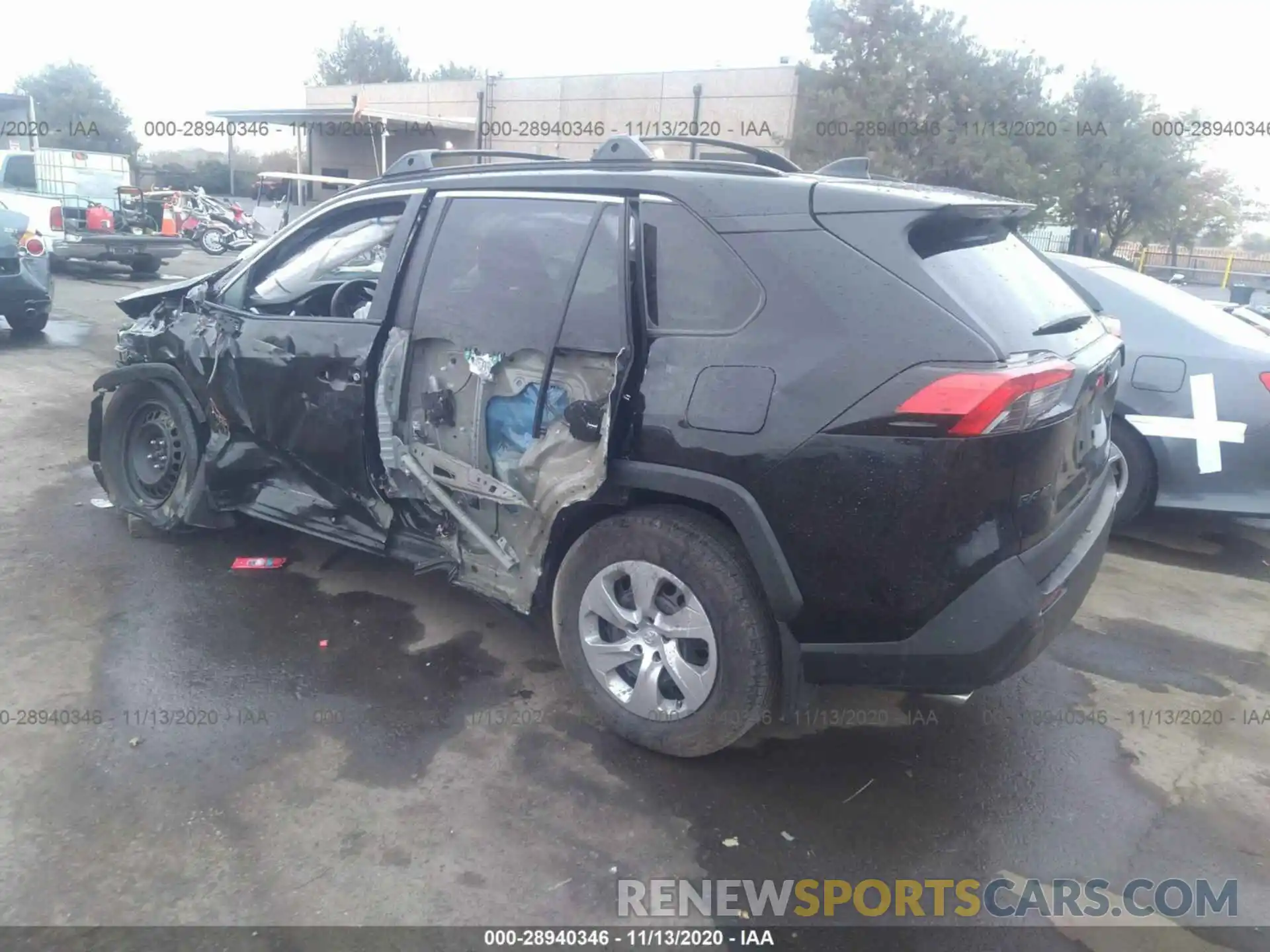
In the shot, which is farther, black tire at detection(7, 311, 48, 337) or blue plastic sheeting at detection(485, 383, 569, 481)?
black tire at detection(7, 311, 48, 337)

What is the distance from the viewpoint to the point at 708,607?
2.94m

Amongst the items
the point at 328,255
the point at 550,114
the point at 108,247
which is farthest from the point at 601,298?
the point at 550,114

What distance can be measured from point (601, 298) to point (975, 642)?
1.62m

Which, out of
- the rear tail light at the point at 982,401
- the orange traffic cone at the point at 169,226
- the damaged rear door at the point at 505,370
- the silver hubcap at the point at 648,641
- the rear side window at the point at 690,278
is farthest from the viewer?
the orange traffic cone at the point at 169,226

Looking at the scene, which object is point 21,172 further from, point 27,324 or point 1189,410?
point 1189,410

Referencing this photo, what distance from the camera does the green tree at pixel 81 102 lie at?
147 feet

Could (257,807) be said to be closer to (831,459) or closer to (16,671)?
(16,671)

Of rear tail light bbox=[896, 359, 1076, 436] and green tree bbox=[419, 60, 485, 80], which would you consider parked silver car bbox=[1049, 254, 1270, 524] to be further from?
green tree bbox=[419, 60, 485, 80]

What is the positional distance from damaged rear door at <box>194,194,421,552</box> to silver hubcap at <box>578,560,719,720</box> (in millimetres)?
1189

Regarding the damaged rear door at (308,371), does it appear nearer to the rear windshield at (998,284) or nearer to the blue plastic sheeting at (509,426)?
the blue plastic sheeting at (509,426)

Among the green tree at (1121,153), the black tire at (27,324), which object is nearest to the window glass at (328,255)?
the black tire at (27,324)

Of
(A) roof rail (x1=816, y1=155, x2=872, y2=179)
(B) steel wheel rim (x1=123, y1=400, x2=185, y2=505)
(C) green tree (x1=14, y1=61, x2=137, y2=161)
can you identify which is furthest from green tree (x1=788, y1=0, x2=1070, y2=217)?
(C) green tree (x1=14, y1=61, x2=137, y2=161)

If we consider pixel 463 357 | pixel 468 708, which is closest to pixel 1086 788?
Answer: pixel 468 708

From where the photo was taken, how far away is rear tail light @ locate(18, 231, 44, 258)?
929cm
